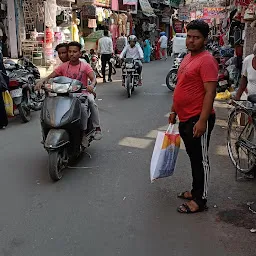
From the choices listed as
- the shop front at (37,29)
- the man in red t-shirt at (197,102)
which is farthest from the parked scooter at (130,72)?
the man in red t-shirt at (197,102)

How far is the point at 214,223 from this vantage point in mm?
3820

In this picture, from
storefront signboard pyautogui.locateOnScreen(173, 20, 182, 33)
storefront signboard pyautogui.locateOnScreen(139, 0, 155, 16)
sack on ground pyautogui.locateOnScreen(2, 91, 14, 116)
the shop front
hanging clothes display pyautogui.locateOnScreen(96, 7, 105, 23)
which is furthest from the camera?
storefront signboard pyautogui.locateOnScreen(173, 20, 182, 33)

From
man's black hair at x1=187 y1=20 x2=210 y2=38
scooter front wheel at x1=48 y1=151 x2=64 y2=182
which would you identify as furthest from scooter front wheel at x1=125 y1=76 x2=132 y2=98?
man's black hair at x1=187 y1=20 x2=210 y2=38

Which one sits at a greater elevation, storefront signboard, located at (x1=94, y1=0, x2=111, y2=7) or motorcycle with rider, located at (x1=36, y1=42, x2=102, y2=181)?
storefront signboard, located at (x1=94, y1=0, x2=111, y2=7)

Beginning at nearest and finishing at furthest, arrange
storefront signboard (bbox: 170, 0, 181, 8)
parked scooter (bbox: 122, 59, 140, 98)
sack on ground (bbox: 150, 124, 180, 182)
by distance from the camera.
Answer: sack on ground (bbox: 150, 124, 180, 182)
parked scooter (bbox: 122, 59, 140, 98)
storefront signboard (bbox: 170, 0, 181, 8)

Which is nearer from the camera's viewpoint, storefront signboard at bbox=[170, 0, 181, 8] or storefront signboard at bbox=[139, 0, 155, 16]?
storefront signboard at bbox=[139, 0, 155, 16]

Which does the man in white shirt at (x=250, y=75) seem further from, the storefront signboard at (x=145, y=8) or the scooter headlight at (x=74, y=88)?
the storefront signboard at (x=145, y=8)

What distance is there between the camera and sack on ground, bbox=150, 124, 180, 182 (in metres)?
4.14

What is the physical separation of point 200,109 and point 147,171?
5.63 feet

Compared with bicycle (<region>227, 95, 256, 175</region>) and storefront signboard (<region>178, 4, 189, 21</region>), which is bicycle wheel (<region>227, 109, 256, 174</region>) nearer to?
bicycle (<region>227, 95, 256, 175</region>)

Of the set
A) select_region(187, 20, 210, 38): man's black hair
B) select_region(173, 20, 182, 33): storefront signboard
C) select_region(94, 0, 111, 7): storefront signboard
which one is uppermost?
select_region(94, 0, 111, 7): storefront signboard

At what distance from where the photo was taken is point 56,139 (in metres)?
4.81

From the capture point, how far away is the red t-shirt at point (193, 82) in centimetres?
359

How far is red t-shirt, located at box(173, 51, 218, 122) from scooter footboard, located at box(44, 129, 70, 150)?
5.11ft
